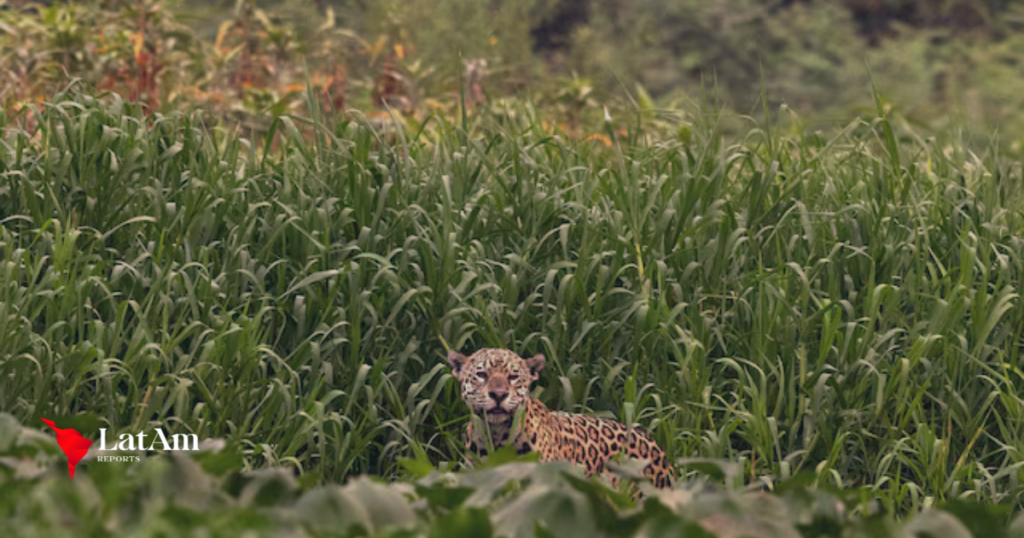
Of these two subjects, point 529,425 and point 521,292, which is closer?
point 529,425

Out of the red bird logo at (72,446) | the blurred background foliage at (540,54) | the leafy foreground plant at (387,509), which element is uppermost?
the leafy foreground plant at (387,509)

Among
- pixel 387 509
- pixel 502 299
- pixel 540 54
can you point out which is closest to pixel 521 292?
pixel 502 299

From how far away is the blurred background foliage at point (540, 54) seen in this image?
8961 millimetres

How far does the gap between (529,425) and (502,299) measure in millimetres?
1033

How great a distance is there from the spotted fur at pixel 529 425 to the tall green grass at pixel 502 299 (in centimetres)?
36

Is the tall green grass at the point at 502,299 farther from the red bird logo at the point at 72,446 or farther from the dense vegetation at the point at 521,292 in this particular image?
the red bird logo at the point at 72,446

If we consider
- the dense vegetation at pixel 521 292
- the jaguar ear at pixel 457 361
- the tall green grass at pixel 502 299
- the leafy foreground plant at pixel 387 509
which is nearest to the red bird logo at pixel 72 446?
the leafy foreground plant at pixel 387 509

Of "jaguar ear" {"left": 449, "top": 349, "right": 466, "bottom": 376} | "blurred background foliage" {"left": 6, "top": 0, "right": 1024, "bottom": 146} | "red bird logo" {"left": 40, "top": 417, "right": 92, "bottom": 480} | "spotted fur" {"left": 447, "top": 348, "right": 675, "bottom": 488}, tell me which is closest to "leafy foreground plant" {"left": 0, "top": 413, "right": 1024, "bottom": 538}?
"red bird logo" {"left": 40, "top": 417, "right": 92, "bottom": 480}

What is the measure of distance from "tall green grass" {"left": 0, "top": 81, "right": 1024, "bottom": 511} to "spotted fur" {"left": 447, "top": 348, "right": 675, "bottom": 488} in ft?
1.19

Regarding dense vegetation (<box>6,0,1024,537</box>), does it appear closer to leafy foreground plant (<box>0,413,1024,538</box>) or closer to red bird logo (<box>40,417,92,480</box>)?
red bird logo (<box>40,417,92,480</box>)

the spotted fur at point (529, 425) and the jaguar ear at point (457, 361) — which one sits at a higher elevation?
the jaguar ear at point (457, 361)

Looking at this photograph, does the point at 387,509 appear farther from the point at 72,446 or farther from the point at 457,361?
the point at 457,361

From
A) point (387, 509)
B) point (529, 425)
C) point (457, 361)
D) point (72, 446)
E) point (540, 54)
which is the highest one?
point (387, 509)

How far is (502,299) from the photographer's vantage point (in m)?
5.05
